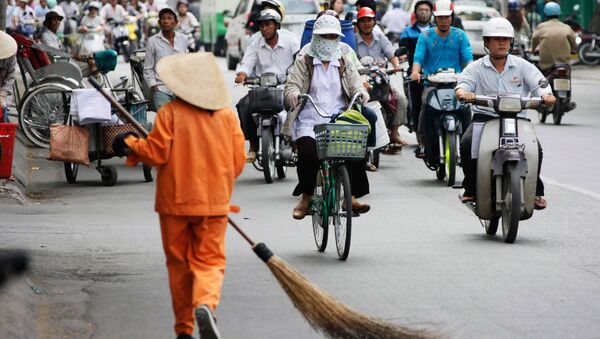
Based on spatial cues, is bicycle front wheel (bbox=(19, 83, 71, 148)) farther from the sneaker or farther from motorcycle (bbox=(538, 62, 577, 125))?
the sneaker

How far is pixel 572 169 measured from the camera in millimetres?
17172

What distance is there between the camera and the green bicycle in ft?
34.0

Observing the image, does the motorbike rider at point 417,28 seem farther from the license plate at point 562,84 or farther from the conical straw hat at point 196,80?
the conical straw hat at point 196,80

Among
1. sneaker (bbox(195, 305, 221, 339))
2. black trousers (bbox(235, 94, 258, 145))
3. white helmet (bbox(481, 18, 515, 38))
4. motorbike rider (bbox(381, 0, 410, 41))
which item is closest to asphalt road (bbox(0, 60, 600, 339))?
black trousers (bbox(235, 94, 258, 145))

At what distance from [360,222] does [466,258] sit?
2.31m

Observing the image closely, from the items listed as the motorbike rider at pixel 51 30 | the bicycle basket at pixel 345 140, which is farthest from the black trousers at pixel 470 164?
the motorbike rider at pixel 51 30

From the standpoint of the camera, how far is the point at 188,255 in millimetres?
7449

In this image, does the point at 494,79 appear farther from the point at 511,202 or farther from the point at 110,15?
the point at 110,15

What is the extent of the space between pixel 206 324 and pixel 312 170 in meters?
4.66

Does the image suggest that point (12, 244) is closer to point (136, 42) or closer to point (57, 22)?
point (57, 22)

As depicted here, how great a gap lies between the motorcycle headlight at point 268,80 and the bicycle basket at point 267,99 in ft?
0.44

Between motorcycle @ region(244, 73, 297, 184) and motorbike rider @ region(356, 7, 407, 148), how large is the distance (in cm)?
214

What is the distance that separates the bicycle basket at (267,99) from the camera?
1597 cm

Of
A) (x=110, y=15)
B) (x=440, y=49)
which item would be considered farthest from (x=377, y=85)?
(x=110, y=15)
